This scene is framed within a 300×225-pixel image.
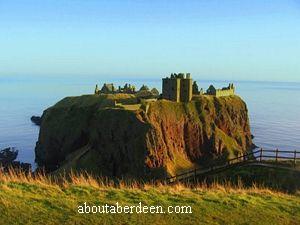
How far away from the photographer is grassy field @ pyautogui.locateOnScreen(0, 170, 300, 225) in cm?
1476

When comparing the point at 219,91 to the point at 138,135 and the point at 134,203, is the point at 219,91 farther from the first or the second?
the point at 134,203

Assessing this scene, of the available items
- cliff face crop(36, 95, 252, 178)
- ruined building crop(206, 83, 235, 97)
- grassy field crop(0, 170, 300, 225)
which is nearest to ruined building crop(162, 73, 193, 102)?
cliff face crop(36, 95, 252, 178)

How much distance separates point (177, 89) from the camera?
106m

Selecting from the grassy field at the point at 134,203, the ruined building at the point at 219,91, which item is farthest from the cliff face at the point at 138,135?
the grassy field at the point at 134,203

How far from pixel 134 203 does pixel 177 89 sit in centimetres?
8956

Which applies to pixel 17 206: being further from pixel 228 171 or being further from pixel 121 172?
pixel 121 172

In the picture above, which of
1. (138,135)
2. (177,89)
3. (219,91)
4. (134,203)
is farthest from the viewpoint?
(219,91)

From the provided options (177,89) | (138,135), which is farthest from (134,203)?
(177,89)

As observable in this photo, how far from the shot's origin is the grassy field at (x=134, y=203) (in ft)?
48.4

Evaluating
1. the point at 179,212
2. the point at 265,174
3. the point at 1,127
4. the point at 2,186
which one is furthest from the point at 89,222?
the point at 1,127

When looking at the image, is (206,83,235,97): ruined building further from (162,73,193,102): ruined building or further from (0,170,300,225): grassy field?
(0,170,300,225): grassy field

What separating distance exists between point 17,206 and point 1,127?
162m

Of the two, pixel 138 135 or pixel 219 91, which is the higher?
pixel 219 91

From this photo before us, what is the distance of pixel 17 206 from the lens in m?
15.3
